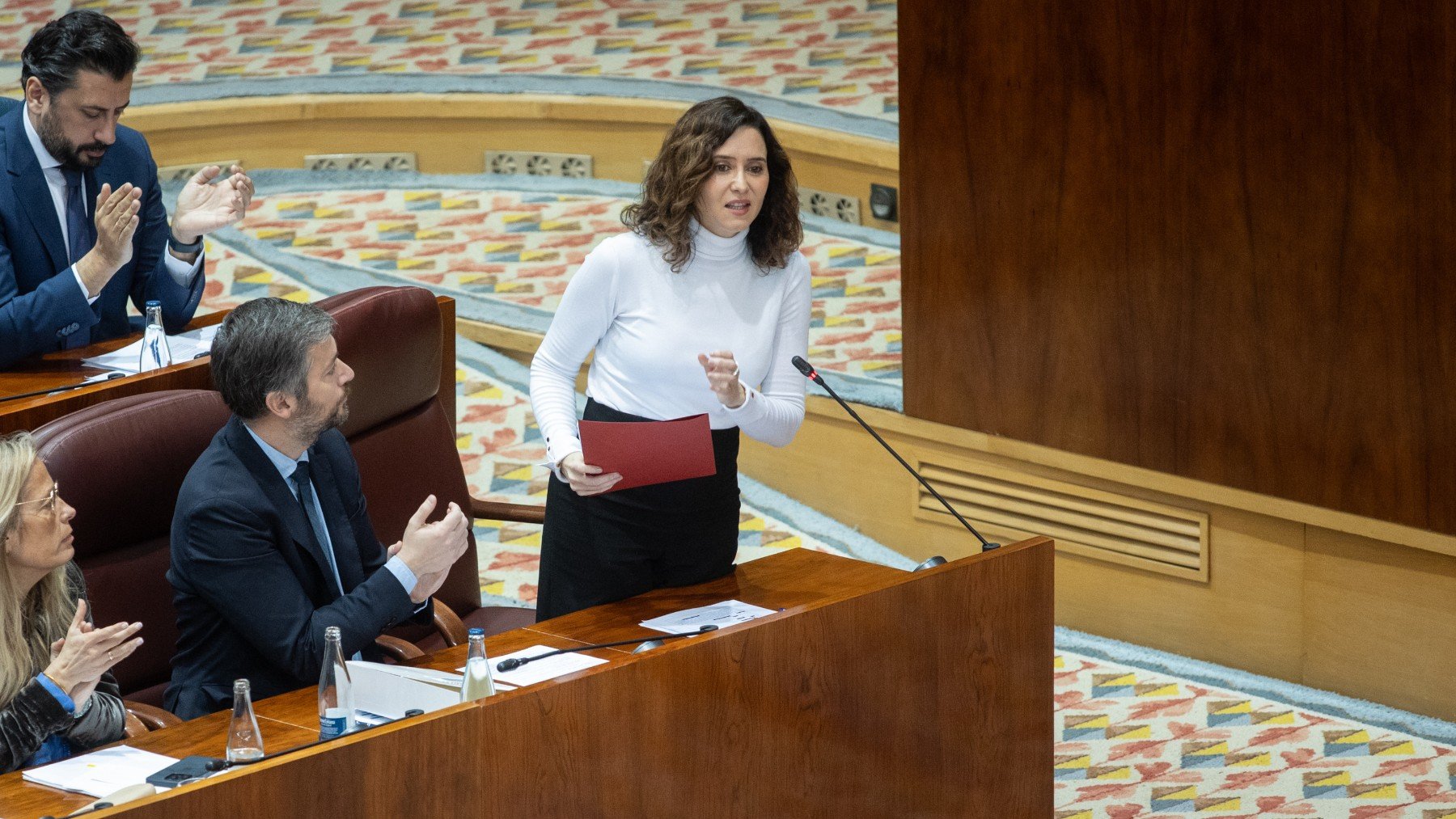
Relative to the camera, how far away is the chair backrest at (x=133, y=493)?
275cm

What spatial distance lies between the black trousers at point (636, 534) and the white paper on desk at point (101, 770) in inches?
31.8

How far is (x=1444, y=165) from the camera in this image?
3486 mm

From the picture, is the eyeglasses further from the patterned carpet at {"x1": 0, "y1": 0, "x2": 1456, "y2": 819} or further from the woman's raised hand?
the patterned carpet at {"x1": 0, "y1": 0, "x2": 1456, "y2": 819}

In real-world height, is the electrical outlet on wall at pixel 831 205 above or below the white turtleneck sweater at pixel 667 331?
below

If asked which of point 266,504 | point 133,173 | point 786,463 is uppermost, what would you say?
point 133,173

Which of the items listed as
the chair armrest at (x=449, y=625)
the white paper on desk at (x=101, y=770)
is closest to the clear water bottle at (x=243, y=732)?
the white paper on desk at (x=101, y=770)

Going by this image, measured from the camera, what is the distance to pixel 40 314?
3.37 metres

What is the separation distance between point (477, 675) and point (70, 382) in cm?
143

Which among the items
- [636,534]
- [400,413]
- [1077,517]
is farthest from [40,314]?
[1077,517]

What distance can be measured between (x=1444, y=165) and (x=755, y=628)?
191 centimetres

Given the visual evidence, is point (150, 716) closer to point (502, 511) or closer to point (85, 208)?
point (502, 511)

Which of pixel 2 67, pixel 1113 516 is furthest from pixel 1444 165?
pixel 2 67

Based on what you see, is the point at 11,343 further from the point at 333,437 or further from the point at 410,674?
the point at 410,674

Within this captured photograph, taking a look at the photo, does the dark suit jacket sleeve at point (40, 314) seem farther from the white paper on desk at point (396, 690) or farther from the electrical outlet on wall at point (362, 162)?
the electrical outlet on wall at point (362, 162)
